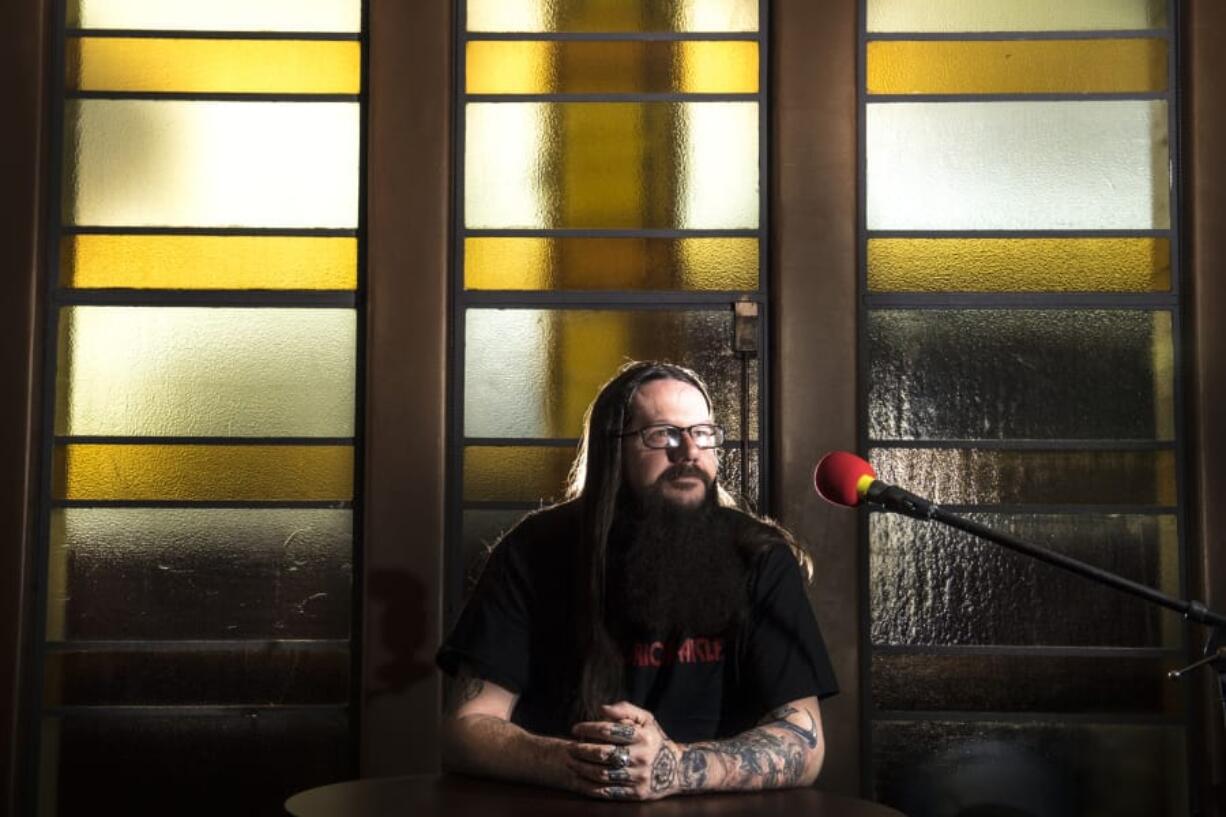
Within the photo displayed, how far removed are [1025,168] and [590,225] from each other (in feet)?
4.37

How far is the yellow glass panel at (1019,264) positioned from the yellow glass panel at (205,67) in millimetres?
1743

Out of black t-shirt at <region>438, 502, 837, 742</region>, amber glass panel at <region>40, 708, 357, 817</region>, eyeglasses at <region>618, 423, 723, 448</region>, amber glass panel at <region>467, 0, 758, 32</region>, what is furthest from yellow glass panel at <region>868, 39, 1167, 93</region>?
amber glass panel at <region>40, 708, 357, 817</region>

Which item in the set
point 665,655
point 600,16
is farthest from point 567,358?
point 665,655

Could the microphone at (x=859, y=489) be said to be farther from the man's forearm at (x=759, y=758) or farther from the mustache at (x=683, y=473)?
the man's forearm at (x=759, y=758)

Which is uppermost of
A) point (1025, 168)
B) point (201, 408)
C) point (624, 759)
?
point (1025, 168)

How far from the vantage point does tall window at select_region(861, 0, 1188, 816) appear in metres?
4.46

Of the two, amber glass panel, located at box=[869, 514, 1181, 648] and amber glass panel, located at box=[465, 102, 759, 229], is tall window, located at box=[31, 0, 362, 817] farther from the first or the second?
amber glass panel, located at box=[869, 514, 1181, 648]

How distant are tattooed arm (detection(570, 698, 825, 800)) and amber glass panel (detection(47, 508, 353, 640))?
2.02 meters

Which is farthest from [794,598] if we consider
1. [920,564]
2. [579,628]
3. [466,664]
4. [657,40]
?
[657,40]

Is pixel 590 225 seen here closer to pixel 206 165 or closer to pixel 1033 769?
pixel 206 165

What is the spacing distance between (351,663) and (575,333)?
1.19 metres

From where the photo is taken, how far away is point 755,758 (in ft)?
8.90

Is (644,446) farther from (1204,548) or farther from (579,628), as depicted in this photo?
(1204,548)

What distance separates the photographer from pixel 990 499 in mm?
4535
